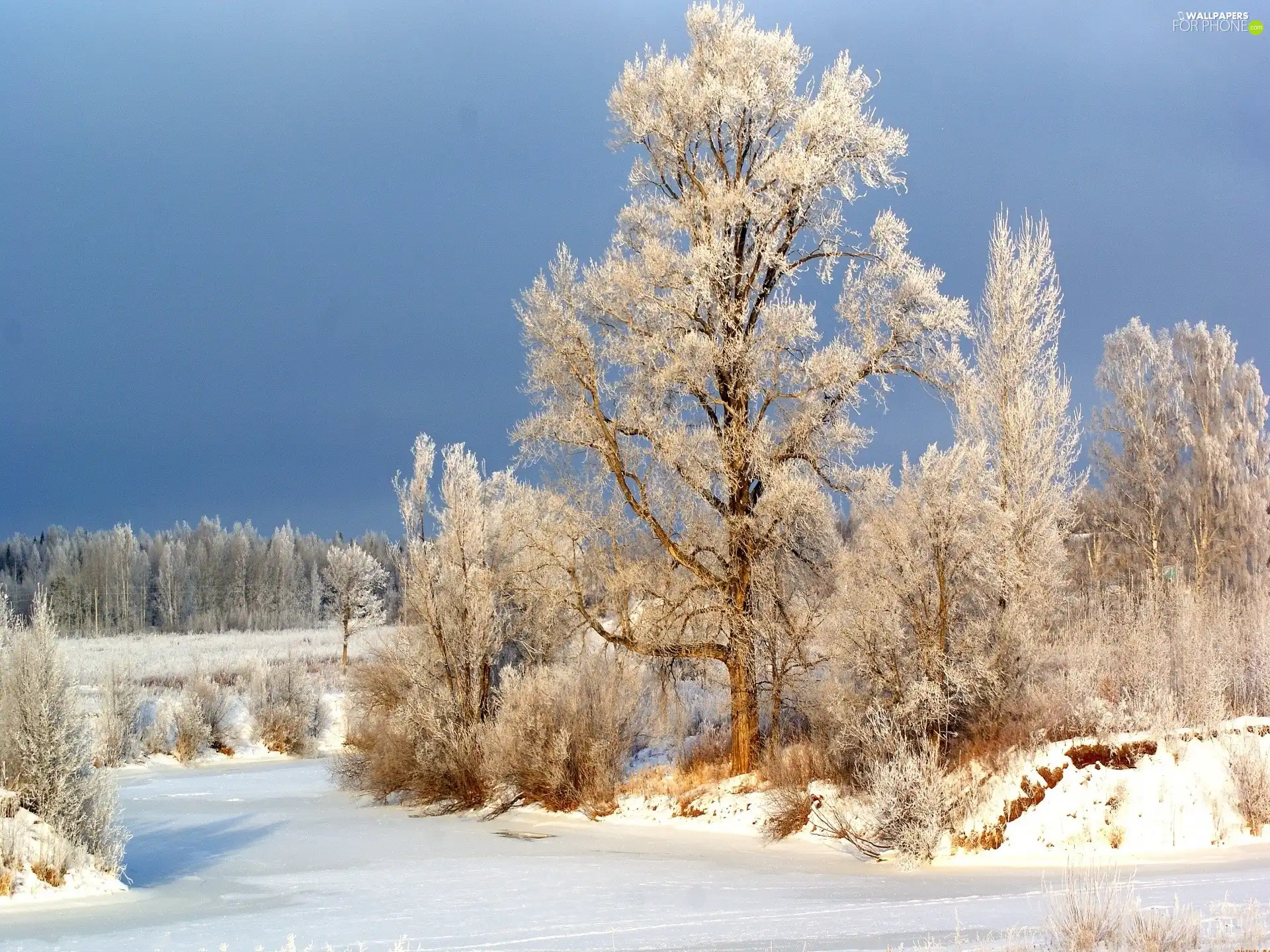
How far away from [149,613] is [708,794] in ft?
329

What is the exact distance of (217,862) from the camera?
632 inches

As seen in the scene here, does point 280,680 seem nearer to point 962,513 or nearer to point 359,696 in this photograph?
point 359,696

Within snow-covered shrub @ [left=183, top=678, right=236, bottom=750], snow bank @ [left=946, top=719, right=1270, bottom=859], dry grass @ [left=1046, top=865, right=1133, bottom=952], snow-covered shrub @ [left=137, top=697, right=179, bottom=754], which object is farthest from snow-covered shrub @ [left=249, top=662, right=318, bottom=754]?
dry grass @ [left=1046, top=865, right=1133, bottom=952]

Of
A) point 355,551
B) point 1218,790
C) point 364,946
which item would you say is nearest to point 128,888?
point 364,946

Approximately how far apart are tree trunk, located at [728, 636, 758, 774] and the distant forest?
77487mm

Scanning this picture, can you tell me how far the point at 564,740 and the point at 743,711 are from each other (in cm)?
320

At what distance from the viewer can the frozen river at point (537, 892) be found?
33.4 ft

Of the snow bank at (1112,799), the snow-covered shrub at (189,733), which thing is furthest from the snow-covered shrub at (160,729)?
the snow bank at (1112,799)

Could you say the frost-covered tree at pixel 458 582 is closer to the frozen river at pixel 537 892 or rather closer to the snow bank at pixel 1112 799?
the frozen river at pixel 537 892

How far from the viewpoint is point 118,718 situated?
31641 millimetres

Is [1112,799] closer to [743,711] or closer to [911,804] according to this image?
[911,804]

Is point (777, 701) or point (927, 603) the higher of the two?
point (927, 603)

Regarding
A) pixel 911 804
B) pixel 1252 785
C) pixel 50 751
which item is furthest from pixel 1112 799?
pixel 50 751

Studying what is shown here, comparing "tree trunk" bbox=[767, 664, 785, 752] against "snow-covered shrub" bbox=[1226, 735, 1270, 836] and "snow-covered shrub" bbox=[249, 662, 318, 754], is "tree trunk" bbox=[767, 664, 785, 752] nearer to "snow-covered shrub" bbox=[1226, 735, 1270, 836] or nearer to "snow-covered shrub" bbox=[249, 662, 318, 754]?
"snow-covered shrub" bbox=[1226, 735, 1270, 836]
